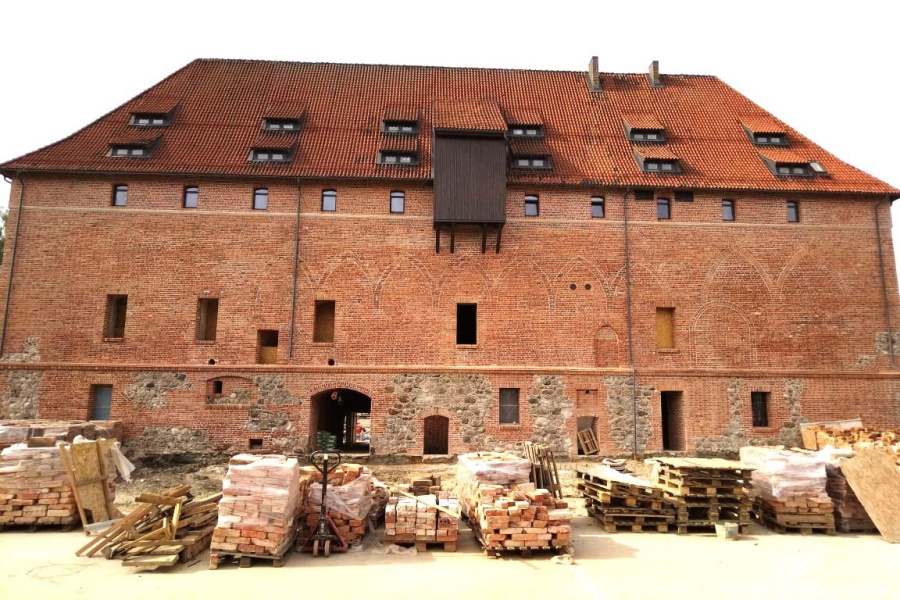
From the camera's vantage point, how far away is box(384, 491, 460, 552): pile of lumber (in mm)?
9812

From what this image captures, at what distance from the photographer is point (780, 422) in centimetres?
1869

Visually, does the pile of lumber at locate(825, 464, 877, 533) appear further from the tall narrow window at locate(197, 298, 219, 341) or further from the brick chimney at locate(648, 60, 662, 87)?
the brick chimney at locate(648, 60, 662, 87)

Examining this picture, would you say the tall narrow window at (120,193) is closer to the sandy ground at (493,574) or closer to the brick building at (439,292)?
the brick building at (439,292)

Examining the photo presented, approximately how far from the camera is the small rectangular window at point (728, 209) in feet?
65.4

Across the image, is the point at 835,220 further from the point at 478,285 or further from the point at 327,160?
the point at 327,160

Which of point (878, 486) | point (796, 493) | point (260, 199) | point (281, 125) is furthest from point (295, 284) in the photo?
point (878, 486)

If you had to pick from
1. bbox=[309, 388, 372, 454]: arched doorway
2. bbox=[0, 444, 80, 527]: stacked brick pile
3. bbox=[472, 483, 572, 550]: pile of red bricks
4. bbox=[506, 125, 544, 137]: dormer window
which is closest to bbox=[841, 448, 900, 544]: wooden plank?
bbox=[472, 483, 572, 550]: pile of red bricks

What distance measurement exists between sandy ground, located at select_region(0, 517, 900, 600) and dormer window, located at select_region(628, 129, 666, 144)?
15.6 metres

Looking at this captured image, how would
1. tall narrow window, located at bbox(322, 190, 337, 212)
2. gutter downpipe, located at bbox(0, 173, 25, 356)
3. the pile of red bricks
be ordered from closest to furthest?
the pile of red bricks
gutter downpipe, located at bbox(0, 173, 25, 356)
tall narrow window, located at bbox(322, 190, 337, 212)

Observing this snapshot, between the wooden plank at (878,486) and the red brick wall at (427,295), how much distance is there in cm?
718

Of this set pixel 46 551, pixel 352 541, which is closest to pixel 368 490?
pixel 352 541

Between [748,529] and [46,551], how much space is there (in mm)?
12904

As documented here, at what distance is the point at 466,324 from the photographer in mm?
19453

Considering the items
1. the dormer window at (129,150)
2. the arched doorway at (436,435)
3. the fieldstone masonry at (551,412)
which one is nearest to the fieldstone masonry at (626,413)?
the fieldstone masonry at (551,412)
